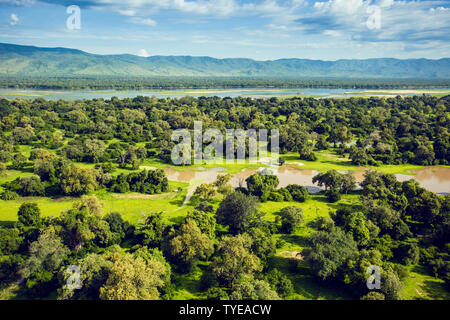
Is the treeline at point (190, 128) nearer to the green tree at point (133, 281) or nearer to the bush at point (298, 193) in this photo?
the bush at point (298, 193)

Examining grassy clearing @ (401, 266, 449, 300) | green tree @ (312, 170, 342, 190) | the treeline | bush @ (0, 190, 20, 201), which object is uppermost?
the treeline

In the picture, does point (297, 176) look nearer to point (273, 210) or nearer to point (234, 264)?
point (273, 210)

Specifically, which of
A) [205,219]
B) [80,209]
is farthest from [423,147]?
[80,209]

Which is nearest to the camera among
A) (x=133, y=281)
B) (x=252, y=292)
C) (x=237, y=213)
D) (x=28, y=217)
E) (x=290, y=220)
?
(x=252, y=292)

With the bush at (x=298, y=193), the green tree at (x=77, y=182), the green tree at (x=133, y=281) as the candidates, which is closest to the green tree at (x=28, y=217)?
the green tree at (x=77, y=182)

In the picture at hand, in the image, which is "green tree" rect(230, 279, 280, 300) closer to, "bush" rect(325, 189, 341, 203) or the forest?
the forest

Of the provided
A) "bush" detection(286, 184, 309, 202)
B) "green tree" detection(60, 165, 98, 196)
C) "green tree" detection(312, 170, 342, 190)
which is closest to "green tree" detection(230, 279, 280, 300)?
"bush" detection(286, 184, 309, 202)

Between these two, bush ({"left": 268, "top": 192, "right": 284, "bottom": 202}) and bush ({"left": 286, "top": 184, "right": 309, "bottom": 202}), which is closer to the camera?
bush ({"left": 268, "top": 192, "right": 284, "bottom": 202})

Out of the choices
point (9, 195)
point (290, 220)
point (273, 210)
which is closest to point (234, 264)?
point (290, 220)

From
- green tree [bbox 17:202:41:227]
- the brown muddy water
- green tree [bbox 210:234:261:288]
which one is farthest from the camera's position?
the brown muddy water

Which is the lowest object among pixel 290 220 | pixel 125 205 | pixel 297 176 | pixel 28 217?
pixel 290 220
